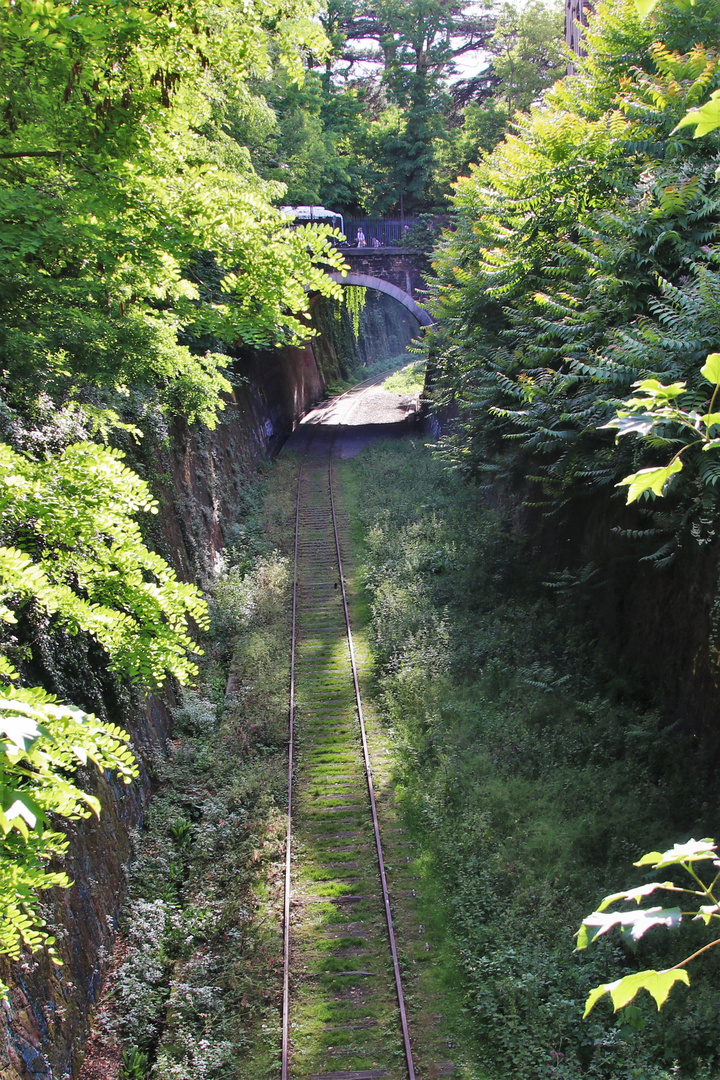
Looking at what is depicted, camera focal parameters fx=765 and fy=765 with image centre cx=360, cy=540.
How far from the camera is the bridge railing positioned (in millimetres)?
40688

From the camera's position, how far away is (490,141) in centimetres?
3434

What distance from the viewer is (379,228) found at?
4144 cm

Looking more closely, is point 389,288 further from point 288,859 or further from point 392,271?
point 288,859

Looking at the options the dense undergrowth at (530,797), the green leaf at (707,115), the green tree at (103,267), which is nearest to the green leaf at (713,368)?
the green leaf at (707,115)

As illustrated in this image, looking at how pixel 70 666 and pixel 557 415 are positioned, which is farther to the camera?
pixel 557 415

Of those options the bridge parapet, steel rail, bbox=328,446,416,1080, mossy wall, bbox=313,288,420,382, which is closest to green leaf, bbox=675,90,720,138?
steel rail, bbox=328,446,416,1080

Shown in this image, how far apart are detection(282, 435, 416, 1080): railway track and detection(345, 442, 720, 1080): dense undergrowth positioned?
801mm

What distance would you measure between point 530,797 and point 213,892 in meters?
4.77

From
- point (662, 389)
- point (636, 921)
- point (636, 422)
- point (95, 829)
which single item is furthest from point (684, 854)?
point (95, 829)

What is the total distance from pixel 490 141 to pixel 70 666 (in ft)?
108

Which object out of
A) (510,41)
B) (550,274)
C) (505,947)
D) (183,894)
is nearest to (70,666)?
(183,894)

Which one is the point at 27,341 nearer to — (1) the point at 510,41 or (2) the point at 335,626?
(2) the point at 335,626

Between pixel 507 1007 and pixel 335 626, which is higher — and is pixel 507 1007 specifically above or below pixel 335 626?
below

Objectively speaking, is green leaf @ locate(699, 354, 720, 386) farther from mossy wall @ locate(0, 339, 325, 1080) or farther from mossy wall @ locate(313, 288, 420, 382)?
mossy wall @ locate(313, 288, 420, 382)
